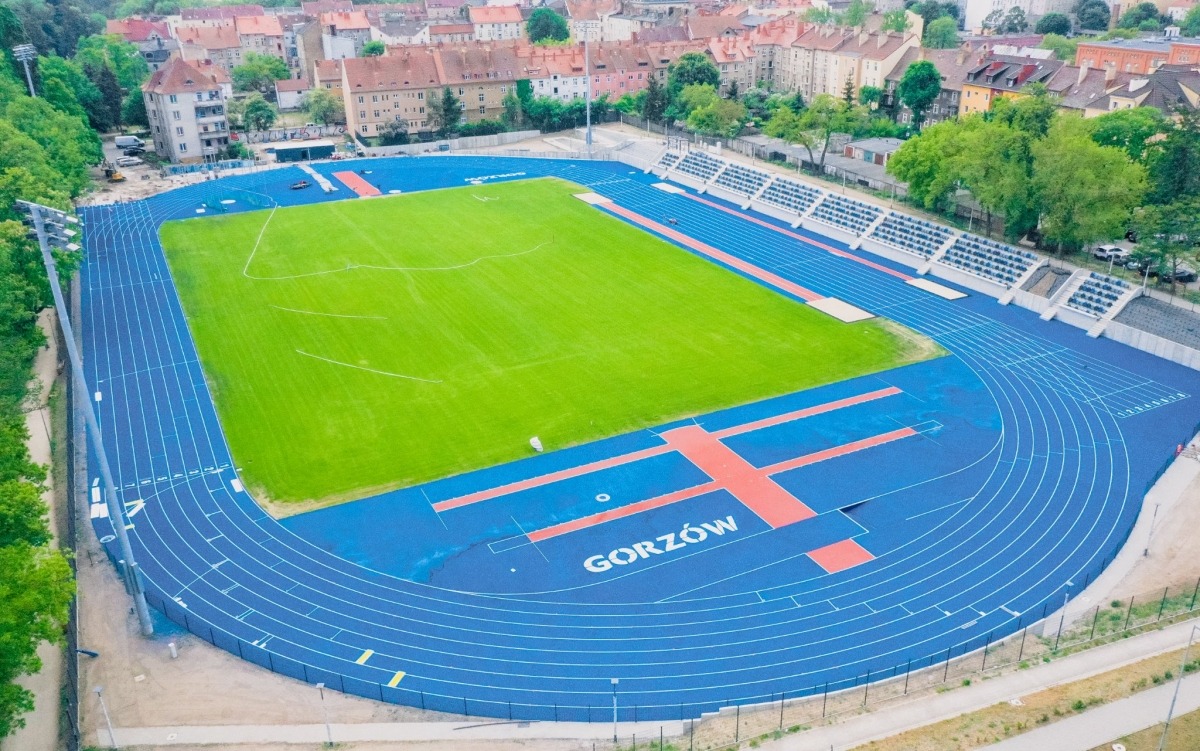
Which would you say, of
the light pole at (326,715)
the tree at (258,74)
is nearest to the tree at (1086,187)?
the light pole at (326,715)

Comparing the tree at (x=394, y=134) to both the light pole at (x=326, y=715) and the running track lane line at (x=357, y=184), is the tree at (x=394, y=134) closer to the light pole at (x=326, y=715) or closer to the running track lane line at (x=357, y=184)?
the running track lane line at (x=357, y=184)

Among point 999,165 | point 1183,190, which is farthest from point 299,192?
point 1183,190

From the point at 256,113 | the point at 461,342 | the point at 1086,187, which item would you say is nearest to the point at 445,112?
the point at 256,113

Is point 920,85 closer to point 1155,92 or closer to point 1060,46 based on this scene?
point 1155,92

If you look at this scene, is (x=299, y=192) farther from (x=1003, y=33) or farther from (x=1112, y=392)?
(x=1003, y=33)

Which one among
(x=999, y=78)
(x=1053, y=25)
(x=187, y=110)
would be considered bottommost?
(x=999, y=78)

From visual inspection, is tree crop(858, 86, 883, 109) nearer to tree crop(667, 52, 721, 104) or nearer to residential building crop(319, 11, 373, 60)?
tree crop(667, 52, 721, 104)
